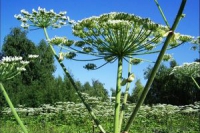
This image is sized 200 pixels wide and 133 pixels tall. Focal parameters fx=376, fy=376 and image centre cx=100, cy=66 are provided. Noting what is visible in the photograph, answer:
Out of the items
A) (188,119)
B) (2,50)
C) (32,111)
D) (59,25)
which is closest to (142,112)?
(188,119)

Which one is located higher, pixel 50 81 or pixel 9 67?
pixel 50 81

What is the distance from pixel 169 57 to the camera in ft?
11.3

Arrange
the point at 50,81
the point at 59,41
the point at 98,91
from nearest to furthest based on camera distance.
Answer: the point at 59,41 → the point at 98,91 → the point at 50,81

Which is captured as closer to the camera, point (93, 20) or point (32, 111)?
point (93, 20)

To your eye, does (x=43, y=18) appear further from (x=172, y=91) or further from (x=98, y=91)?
(x=172, y=91)

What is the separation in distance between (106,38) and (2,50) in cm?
5495

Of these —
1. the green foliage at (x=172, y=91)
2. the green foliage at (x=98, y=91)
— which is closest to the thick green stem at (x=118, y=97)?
the green foliage at (x=98, y=91)

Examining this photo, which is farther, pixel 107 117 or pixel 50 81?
pixel 50 81

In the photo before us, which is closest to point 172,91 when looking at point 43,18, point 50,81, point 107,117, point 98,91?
point 50,81

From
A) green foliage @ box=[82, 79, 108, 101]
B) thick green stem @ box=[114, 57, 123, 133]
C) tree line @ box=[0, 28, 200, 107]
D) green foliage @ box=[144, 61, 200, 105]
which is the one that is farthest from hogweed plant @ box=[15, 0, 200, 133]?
green foliage @ box=[144, 61, 200, 105]

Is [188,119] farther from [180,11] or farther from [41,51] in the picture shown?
[41,51]

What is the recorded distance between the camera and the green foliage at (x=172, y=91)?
47828mm

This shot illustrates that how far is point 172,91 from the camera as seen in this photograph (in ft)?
166

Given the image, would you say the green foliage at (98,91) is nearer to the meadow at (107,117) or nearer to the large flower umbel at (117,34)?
the meadow at (107,117)
